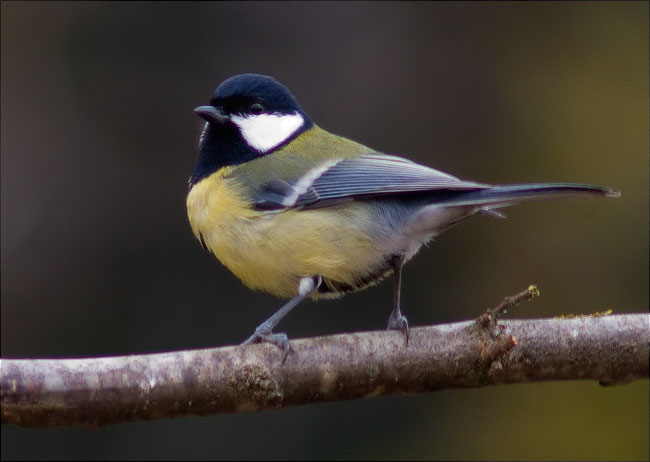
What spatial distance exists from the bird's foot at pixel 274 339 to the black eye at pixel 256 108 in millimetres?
1045

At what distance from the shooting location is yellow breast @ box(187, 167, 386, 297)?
2.76 m

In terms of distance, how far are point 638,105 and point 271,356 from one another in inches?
140

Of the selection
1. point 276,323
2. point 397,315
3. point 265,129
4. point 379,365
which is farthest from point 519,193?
point 265,129

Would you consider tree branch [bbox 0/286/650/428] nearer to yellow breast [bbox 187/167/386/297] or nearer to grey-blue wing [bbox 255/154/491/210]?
yellow breast [bbox 187/167/386/297]

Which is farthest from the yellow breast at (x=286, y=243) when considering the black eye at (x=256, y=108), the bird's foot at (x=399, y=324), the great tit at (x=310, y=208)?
the black eye at (x=256, y=108)

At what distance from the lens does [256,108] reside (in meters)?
3.15

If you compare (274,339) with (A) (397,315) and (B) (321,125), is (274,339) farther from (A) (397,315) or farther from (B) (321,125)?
(B) (321,125)

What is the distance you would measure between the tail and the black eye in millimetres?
855

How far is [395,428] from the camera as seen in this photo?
441 centimetres

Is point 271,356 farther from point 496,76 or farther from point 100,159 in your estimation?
point 496,76

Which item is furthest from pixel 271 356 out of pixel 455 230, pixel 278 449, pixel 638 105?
pixel 638 105

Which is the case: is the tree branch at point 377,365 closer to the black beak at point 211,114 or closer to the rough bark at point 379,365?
the rough bark at point 379,365

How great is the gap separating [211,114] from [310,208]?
583 mm

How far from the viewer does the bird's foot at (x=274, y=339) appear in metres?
2.36
